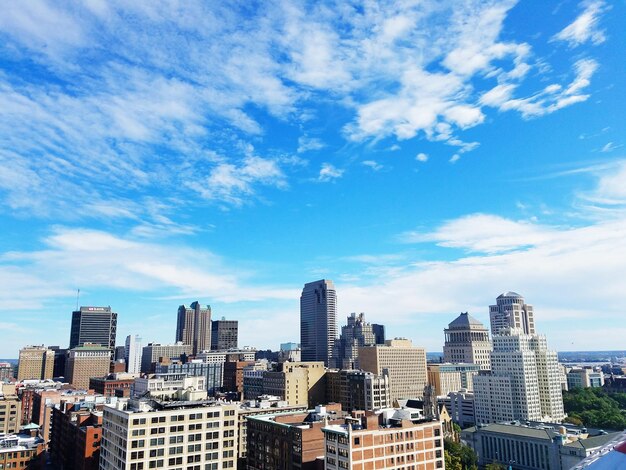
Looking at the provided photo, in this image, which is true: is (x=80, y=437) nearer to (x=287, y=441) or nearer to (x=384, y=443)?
(x=287, y=441)

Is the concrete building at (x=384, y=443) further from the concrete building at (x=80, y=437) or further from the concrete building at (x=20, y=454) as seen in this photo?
the concrete building at (x=20, y=454)

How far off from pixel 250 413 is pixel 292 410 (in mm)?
19699

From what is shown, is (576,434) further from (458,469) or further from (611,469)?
(611,469)

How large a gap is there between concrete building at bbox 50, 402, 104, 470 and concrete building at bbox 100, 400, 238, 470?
4010 centimetres

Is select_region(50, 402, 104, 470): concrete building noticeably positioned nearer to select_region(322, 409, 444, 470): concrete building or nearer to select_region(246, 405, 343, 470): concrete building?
select_region(246, 405, 343, 470): concrete building

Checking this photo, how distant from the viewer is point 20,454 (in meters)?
168

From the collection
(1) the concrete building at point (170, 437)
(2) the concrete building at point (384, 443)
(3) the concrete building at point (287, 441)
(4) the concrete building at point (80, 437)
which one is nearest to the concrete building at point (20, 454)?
(4) the concrete building at point (80, 437)

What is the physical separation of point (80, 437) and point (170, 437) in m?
72.5

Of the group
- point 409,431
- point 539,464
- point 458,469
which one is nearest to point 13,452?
point 409,431

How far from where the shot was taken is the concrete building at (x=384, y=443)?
11081 centimetres

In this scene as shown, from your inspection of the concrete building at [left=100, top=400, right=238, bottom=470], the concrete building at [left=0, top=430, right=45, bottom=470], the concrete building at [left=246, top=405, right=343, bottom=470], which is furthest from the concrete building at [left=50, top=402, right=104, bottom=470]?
the concrete building at [left=246, top=405, right=343, bottom=470]

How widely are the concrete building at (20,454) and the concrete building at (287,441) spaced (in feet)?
249

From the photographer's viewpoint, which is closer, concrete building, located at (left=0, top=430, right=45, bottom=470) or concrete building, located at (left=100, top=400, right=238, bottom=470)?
concrete building, located at (left=100, top=400, right=238, bottom=470)

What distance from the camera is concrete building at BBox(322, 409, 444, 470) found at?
110812mm
